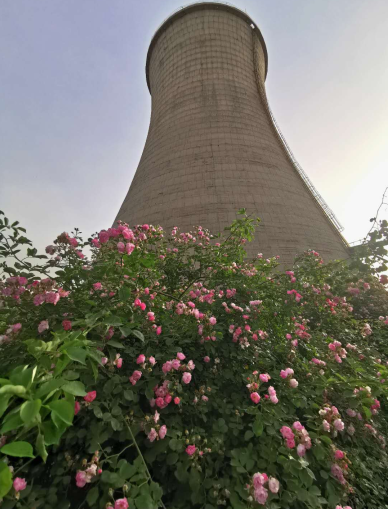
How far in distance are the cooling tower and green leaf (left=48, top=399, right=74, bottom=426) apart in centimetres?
529

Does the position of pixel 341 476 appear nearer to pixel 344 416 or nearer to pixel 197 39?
pixel 344 416

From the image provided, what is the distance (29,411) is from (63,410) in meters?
0.06

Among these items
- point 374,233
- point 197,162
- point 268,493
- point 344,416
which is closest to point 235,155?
point 197,162

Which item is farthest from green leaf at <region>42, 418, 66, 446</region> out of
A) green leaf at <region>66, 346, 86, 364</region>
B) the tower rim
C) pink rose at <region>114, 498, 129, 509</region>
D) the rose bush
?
the tower rim

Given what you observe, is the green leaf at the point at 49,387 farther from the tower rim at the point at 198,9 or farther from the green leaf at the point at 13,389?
the tower rim at the point at 198,9

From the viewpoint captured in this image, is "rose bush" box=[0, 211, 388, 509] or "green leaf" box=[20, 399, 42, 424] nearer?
"green leaf" box=[20, 399, 42, 424]

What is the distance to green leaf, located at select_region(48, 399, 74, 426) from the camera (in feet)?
1.53

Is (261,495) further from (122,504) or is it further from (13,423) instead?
(13,423)

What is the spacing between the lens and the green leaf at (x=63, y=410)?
467 millimetres

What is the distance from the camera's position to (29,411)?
457 mm

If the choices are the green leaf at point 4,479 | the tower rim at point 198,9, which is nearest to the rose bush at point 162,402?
the green leaf at point 4,479

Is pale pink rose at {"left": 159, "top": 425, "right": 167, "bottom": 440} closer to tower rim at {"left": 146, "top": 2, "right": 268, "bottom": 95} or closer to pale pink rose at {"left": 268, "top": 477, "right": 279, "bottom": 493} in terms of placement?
pale pink rose at {"left": 268, "top": 477, "right": 279, "bottom": 493}

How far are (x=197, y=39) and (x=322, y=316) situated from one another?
950 centimetres

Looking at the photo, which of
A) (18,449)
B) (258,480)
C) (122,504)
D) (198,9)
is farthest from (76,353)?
(198,9)
